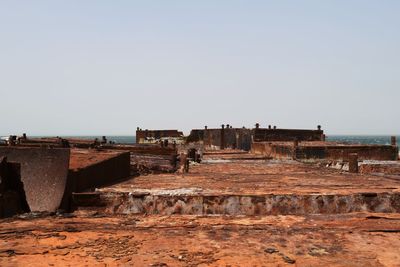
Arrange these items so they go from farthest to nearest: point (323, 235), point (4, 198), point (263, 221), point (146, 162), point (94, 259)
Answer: point (146, 162), point (4, 198), point (263, 221), point (323, 235), point (94, 259)

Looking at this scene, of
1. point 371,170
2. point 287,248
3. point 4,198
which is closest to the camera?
point 287,248

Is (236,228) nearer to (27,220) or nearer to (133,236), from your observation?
(133,236)

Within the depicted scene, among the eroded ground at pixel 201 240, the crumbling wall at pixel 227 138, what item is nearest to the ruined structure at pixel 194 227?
the eroded ground at pixel 201 240

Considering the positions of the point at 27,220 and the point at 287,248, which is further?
the point at 27,220

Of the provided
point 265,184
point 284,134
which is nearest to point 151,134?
point 284,134

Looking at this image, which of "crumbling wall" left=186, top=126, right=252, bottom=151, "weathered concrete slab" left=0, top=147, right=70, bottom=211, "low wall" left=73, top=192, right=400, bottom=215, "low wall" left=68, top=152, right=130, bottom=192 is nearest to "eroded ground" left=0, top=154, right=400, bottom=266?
"low wall" left=73, top=192, right=400, bottom=215

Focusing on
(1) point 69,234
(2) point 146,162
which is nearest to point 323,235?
(1) point 69,234

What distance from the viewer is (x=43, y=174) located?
454cm

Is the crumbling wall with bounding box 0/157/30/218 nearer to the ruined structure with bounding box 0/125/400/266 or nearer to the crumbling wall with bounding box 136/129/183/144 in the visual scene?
the ruined structure with bounding box 0/125/400/266

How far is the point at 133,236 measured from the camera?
3.17m

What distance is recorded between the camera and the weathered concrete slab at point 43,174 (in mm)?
4277

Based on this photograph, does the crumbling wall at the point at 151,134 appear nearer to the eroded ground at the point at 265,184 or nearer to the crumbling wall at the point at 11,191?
the eroded ground at the point at 265,184

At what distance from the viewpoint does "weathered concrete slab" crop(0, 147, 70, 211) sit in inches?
168

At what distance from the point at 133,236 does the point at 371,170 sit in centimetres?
1191
